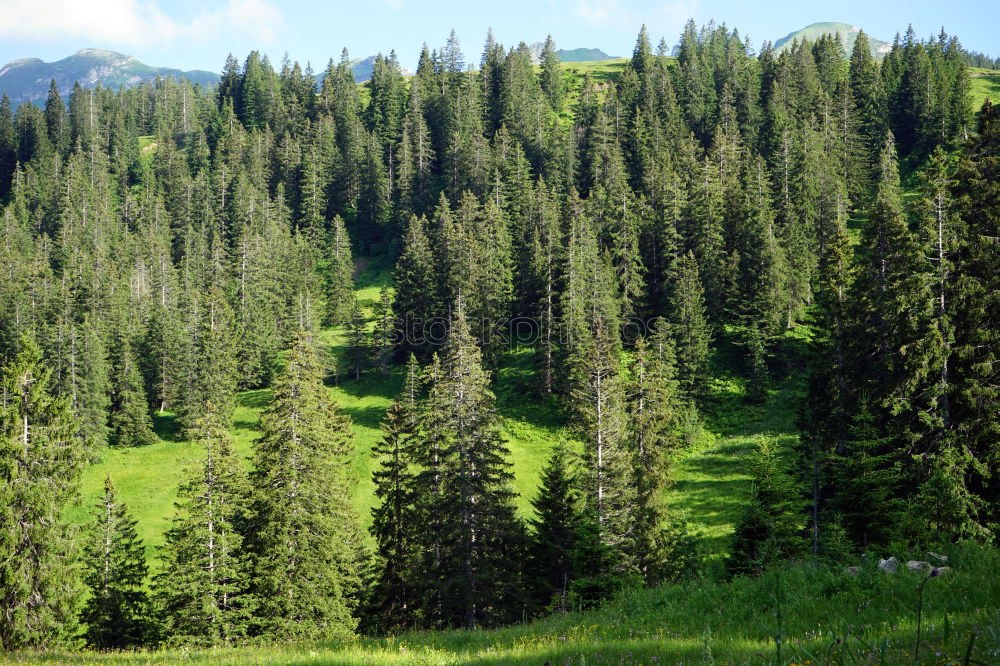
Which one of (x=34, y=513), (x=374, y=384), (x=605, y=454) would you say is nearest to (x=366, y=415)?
(x=374, y=384)

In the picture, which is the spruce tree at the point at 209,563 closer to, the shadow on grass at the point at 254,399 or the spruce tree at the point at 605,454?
the spruce tree at the point at 605,454

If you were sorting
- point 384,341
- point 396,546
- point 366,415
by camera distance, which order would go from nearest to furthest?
1. point 396,546
2. point 366,415
3. point 384,341

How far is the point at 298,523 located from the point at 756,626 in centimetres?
2150

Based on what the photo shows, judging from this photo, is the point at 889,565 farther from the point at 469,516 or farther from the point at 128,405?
the point at 128,405

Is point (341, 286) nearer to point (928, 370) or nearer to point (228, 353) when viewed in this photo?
point (228, 353)

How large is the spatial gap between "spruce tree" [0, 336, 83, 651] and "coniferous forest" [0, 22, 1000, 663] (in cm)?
11

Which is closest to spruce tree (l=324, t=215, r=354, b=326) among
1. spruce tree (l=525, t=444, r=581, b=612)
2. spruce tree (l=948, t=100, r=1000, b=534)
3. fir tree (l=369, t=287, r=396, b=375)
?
fir tree (l=369, t=287, r=396, b=375)

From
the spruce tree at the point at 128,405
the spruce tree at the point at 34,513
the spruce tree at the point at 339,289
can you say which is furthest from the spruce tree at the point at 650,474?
the spruce tree at the point at 339,289

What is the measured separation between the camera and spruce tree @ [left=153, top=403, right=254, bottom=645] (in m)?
25.5

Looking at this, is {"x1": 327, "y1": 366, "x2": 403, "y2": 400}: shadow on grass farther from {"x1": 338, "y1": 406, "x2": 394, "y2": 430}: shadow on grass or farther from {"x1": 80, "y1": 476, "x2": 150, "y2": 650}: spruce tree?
{"x1": 80, "y1": 476, "x2": 150, "y2": 650}: spruce tree

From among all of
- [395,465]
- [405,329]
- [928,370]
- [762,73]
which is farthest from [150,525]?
[762,73]

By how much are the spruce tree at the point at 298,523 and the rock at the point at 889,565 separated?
21533mm

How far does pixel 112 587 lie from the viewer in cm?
3009

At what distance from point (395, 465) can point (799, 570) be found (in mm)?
24546
